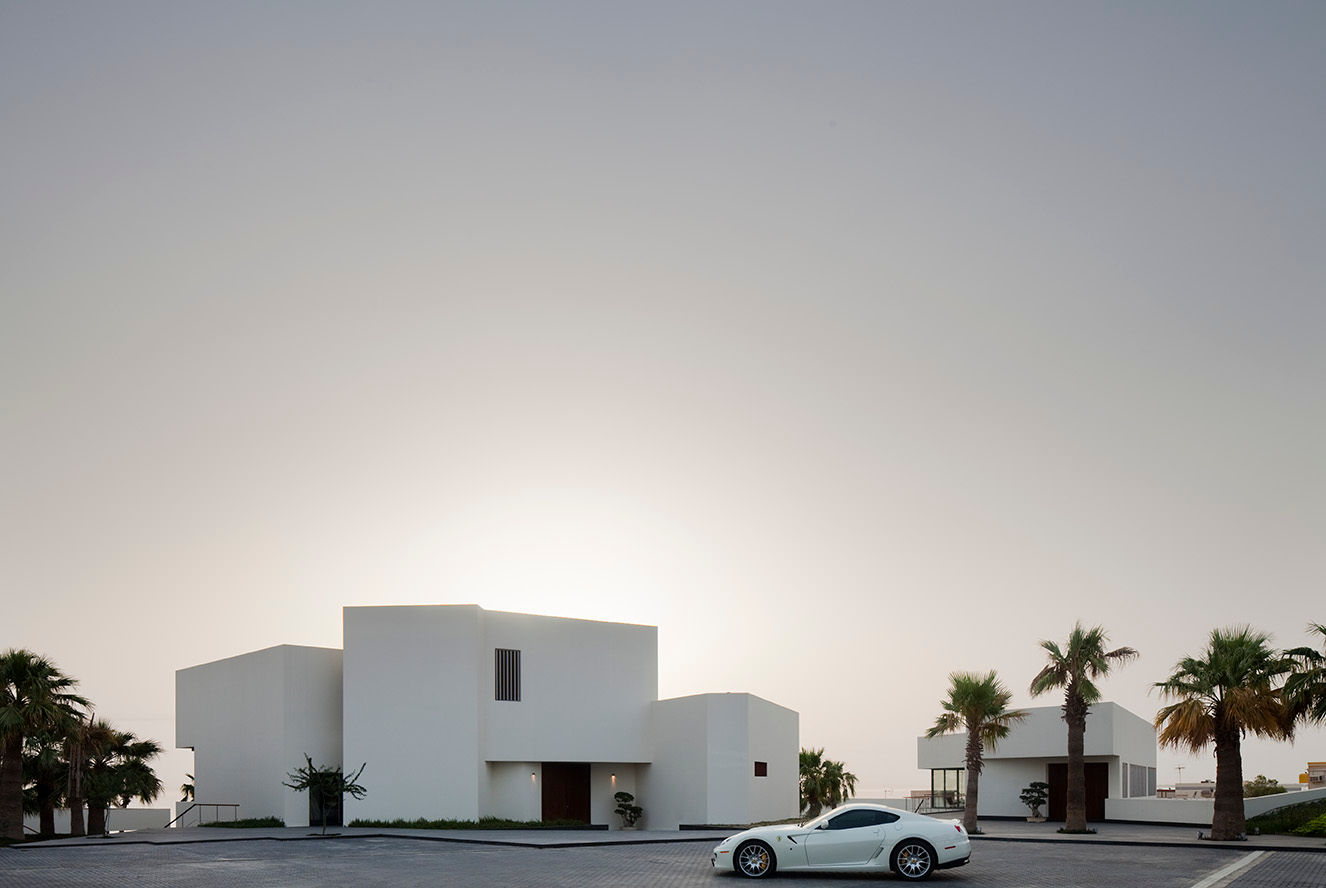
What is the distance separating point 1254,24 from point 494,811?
3162 centimetres

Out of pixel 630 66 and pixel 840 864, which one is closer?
pixel 840 864

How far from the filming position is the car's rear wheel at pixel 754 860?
63.6ft

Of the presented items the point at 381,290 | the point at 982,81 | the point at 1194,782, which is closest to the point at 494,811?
the point at 381,290

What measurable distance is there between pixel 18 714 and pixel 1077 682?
98.3 ft

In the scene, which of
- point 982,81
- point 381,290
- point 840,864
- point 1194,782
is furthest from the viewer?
point 1194,782

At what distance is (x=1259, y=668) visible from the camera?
95.2 feet

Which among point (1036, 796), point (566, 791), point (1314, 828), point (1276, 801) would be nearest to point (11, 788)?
point (566, 791)

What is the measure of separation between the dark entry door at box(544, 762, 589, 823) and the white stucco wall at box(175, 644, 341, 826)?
7.47 metres

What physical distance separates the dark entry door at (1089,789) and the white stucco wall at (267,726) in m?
27.7

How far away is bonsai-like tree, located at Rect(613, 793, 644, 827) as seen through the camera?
42.3 m

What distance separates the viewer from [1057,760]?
4725 centimetres

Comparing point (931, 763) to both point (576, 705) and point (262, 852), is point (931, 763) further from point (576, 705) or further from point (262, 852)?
point (262, 852)

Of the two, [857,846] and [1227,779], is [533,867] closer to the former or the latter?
[857,846]

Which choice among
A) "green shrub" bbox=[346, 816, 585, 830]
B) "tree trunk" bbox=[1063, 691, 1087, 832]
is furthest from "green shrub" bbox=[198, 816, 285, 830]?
"tree trunk" bbox=[1063, 691, 1087, 832]
